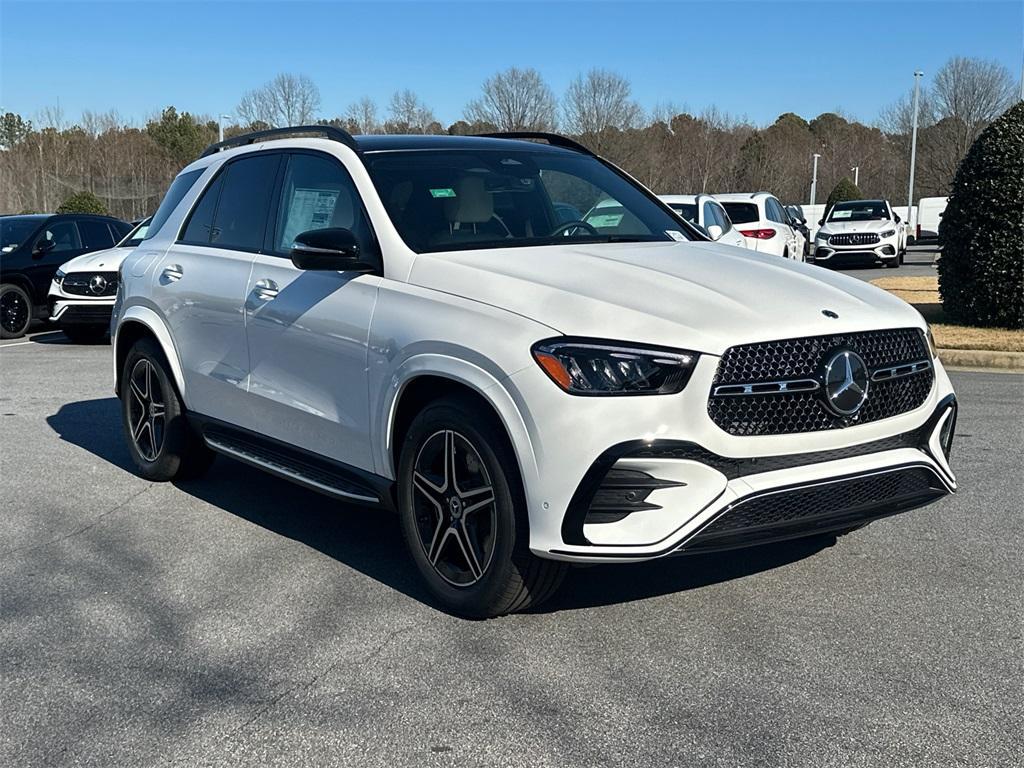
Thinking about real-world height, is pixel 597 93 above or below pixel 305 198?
above

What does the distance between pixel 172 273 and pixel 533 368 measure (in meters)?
3.17

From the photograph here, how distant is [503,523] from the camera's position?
408 cm

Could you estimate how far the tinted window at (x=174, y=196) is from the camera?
667cm

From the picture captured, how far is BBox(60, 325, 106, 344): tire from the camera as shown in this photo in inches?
574

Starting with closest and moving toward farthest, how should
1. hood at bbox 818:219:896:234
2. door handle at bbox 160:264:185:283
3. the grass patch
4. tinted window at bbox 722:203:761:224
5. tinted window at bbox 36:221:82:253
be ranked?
door handle at bbox 160:264:185:283, the grass patch, tinted window at bbox 36:221:82:253, tinted window at bbox 722:203:761:224, hood at bbox 818:219:896:234

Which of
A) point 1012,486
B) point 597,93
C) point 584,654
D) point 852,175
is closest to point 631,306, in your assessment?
point 584,654

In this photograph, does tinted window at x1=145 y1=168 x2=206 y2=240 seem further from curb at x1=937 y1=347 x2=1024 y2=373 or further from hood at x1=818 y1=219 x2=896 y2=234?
hood at x1=818 y1=219 x2=896 y2=234

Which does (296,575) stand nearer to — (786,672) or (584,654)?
(584,654)

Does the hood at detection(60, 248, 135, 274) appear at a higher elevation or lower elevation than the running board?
higher

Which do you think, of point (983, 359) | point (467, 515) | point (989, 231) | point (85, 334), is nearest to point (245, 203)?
point (467, 515)

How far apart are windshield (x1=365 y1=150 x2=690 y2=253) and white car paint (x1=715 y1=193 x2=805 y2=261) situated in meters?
13.0

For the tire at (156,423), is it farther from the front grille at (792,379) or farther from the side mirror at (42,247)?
the side mirror at (42,247)

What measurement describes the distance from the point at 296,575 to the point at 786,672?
221 centimetres

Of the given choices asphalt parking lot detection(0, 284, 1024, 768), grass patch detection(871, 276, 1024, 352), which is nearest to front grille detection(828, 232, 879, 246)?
grass patch detection(871, 276, 1024, 352)
